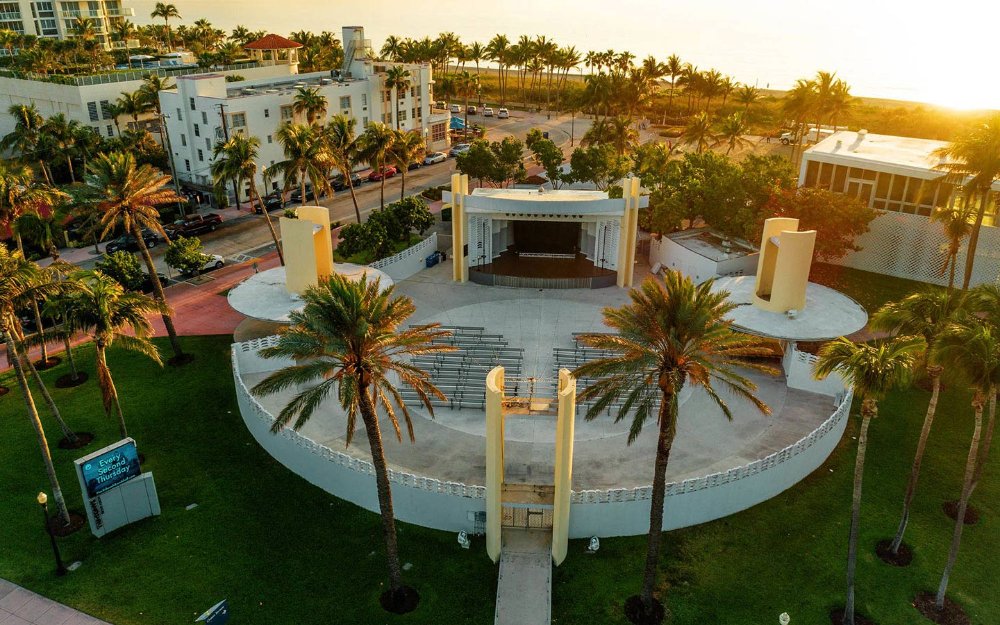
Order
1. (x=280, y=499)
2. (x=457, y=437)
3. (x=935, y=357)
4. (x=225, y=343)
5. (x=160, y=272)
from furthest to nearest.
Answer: (x=160, y=272) → (x=225, y=343) → (x=457, y=437) → (x=280, y=499) → (x=935, y=357)

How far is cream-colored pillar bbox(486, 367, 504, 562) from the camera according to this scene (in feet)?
81.1

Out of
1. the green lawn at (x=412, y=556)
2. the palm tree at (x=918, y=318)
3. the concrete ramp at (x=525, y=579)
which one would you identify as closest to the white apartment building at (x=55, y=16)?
the green lawn at (x=412, y=556)

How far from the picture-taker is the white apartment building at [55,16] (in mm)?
128000

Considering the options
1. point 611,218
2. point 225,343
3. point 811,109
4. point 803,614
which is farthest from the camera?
point 811,109

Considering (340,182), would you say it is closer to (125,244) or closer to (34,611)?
(125,244)

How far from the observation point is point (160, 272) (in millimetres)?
53344

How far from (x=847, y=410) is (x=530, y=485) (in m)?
16.0

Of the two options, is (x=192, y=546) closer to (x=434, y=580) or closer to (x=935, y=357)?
(x=434, y=580)

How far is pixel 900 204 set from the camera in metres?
53.4

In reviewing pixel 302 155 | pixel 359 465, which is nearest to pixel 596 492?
pixel 359 465

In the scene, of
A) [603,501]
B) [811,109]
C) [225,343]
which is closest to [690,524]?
[603,501]

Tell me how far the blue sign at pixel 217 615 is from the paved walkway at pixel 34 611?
11.7ft

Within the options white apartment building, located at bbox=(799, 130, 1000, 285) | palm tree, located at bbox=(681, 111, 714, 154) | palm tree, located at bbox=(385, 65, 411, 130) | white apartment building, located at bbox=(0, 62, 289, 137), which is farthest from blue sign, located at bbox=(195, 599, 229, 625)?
palm tree, located at bbox=(385, 65, 411, 130)

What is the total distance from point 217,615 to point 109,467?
8.61 meters
